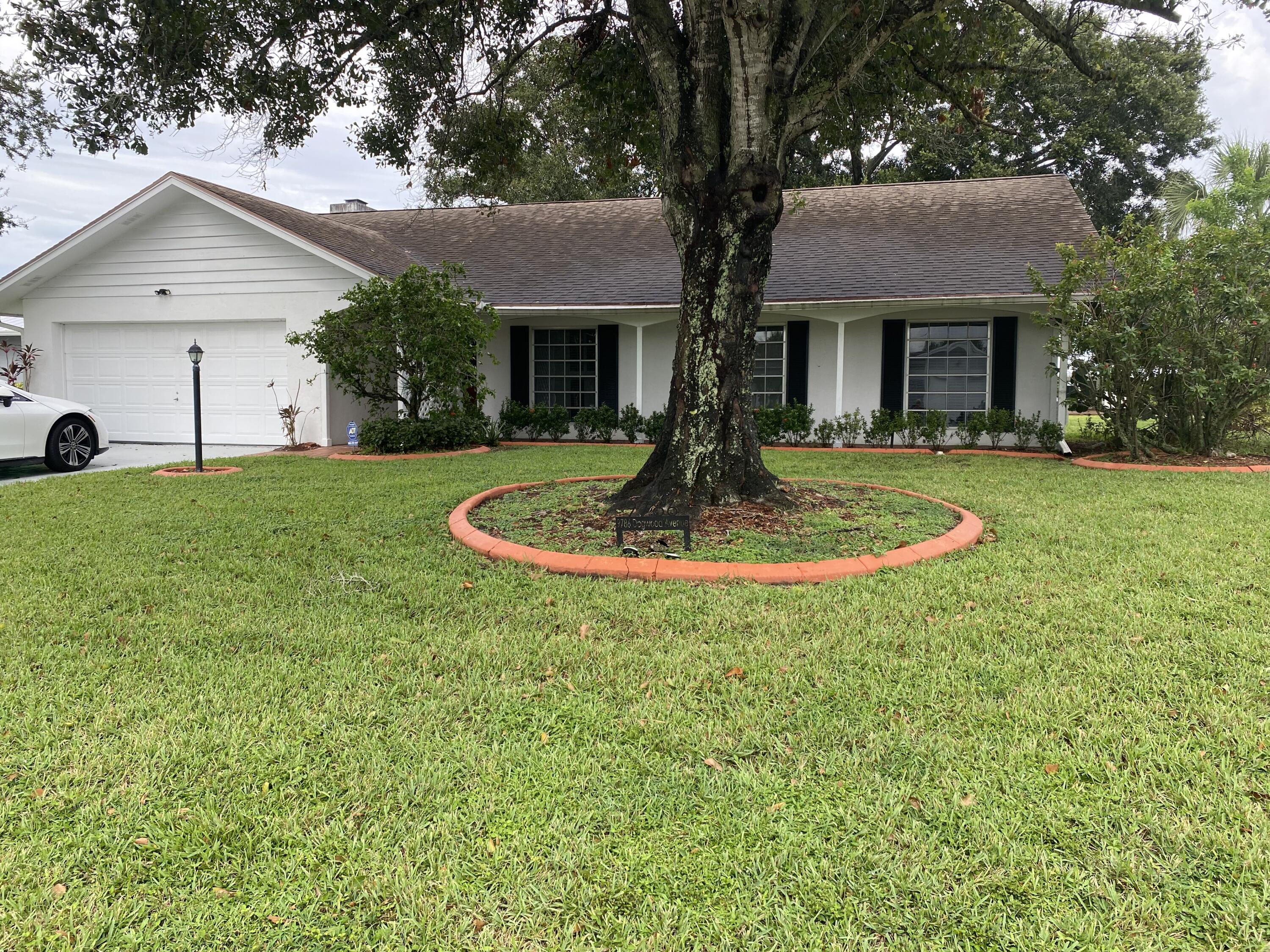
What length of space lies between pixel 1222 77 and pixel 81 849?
33.6 meters

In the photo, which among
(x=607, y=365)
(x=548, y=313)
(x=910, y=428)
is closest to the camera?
(x=910, y=428)

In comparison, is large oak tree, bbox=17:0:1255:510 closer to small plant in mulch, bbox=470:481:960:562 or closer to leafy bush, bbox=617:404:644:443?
small plant in mulch, bbox=470:481:960:562

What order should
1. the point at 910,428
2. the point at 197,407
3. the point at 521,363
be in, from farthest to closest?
the point at 521,363
the point at 910,428
the point at 197,407

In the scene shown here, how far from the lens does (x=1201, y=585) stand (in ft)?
13.3

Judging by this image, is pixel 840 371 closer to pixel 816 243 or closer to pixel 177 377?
pixel 816 243

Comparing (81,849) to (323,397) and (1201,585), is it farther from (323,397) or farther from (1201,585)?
(323,397)

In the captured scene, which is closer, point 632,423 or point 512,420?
point 632,423

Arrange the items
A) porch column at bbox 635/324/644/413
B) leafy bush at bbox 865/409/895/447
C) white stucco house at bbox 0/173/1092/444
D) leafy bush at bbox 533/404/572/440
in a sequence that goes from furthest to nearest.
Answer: leafy bush at bbox 533/404/572/440 → porch column at bbox 635/324/644/413 → leafy bush at bbox 865/409/895/447 → white stucco house at bbox 0/173/1092/444

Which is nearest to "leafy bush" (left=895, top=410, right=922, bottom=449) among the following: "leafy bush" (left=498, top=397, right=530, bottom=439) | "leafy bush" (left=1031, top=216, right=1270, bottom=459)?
"leafy bush" (left=1031, top=216, right=1270, bottom=459)

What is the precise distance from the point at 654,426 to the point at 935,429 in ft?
15.3

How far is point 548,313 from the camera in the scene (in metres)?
13.2

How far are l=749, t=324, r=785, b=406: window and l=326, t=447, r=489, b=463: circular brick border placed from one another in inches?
205

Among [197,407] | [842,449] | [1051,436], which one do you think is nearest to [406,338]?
[197,407]

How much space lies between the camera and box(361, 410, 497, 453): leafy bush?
10.8 m
